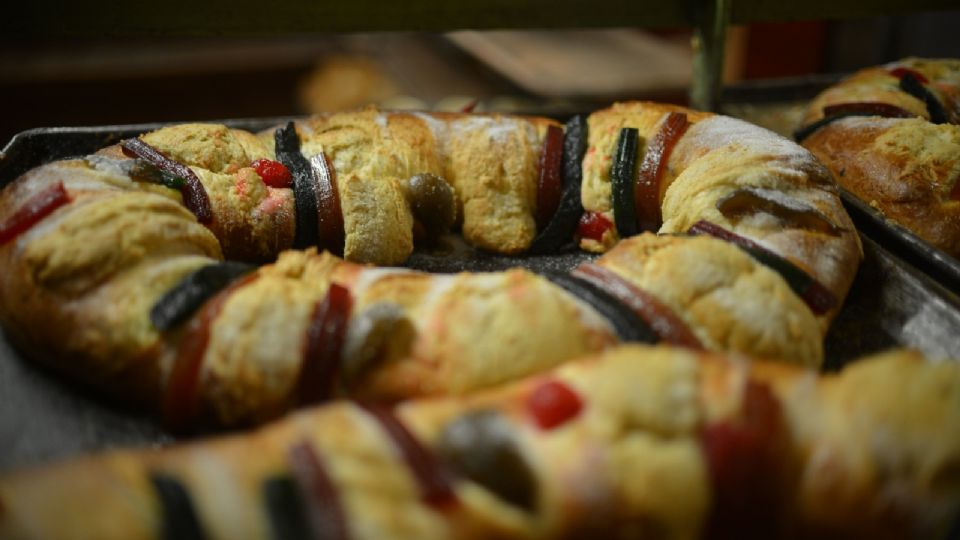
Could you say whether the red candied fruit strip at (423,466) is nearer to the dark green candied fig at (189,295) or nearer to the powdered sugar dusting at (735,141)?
the dark green candied fig at (189,295)

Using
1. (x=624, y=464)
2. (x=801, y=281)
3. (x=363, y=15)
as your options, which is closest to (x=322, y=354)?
(x=624, y=464)

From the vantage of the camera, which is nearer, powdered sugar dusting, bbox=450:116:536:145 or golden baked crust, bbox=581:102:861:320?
golden baked crust, bbox=581:102:861:320

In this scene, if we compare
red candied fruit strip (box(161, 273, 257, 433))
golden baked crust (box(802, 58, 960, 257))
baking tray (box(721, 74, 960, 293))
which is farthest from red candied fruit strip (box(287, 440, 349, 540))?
golden baked crust (box(802, 58, 960, 257))

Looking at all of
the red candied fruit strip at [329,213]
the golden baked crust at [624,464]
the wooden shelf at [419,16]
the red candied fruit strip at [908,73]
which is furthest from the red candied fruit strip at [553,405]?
the red candied fruit strip at [908,73]

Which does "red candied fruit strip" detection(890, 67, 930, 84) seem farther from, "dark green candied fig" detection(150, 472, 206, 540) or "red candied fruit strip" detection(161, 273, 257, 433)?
"dark green candied fig" detection(150, 472, 206, 540)

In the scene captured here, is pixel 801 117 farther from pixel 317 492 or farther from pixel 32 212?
pixel 32 212

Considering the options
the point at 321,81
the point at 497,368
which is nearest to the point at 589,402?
the point at 497,368
